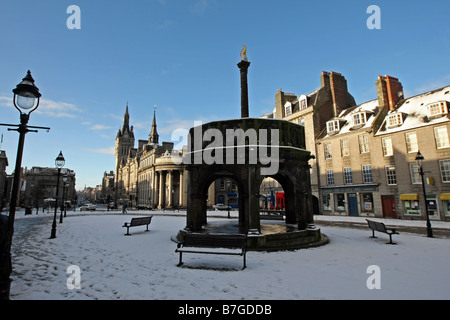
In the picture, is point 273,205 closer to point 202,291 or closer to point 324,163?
point 324,163

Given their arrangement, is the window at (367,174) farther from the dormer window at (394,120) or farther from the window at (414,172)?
the dormer window at (394,120)

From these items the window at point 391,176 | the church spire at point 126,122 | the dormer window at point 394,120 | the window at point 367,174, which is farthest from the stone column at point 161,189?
the church spire at point 126,122

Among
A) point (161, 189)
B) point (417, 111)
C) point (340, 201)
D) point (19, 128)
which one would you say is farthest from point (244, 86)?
point (161, 189)

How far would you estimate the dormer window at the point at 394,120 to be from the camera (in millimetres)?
26812

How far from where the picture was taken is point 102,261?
8.28 metres

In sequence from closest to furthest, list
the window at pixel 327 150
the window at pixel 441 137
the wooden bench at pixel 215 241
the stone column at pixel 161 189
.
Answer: the wooden bench at pixel 215 241
the window at pixel 441 137
the window at pixel 327 150
the stone column at pixel 161 189

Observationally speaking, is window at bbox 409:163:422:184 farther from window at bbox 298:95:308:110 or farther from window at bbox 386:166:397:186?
window at bbox 298:95:308:110

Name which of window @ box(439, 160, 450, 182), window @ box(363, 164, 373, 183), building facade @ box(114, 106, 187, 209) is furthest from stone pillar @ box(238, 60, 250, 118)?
building facade @ box(114, 106, 187, 209)

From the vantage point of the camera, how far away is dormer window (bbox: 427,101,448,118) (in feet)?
78.1

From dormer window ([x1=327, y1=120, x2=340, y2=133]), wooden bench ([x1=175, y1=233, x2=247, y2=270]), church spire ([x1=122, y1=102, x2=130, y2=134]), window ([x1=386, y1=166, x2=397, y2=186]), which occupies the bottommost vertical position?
wooden bench ([x1=175, y1=233, x2=247, y2=270])

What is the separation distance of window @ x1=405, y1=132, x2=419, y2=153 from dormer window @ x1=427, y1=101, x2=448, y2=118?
7.77ft

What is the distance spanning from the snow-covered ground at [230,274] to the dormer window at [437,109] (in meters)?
19.5
